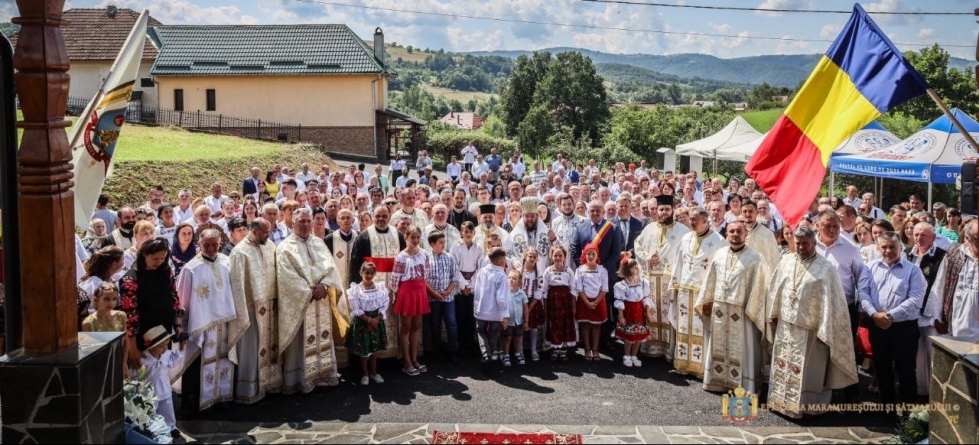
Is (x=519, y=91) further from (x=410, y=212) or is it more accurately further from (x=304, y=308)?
(x=304, y=308)

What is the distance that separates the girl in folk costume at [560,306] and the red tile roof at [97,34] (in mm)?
36832

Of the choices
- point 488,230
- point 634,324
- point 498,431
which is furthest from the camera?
point 488,230

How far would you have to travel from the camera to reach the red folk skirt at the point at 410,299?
827 cm

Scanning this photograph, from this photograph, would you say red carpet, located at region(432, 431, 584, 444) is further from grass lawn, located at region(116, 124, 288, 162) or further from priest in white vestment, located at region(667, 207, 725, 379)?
grass lawn, located at region(116, 124, 288, 162)

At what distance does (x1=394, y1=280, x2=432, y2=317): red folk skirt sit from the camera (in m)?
8.27

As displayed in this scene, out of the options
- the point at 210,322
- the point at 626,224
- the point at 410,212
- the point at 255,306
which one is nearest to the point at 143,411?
the point at 210,322

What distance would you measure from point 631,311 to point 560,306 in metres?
0.82

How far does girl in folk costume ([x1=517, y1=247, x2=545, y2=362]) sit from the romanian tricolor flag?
2.75 meters

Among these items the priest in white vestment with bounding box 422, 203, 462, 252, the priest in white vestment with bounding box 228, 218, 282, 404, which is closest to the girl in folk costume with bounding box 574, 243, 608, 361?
the priest in white vestment with bounding box 422, 203, 462, 252

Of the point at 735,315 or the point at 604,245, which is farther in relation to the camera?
the point at 604,245

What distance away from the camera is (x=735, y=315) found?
298 inches

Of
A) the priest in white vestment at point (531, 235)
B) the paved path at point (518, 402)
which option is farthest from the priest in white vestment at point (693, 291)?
the priest in white vestment at point (531, 235)

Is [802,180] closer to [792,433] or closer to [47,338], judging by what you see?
[792,433]

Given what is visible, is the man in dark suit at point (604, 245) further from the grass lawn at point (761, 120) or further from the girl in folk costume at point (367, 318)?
the grass lawn at point (761, 120)
